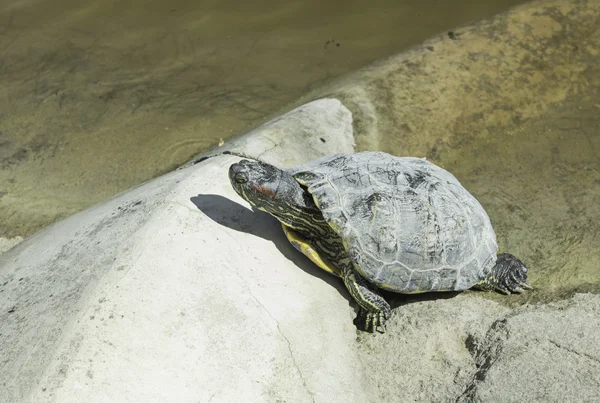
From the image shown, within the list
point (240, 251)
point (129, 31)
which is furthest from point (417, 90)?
point (129, 31)

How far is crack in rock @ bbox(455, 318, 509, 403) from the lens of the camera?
3408mm

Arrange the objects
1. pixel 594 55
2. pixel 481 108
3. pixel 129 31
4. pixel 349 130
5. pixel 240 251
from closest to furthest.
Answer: pixel 240 251
pixel 349 130
pixel 481 108
pixel 594 55
pixel 129 31

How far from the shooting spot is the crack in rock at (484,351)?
11.2 feet

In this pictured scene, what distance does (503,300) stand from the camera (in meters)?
4.09

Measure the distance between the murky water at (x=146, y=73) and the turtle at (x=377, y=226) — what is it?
2594mm

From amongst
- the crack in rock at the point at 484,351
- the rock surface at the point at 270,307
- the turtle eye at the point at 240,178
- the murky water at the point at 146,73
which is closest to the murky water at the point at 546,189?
the rock surface at the point at 270,307

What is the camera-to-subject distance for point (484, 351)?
3.62 meters

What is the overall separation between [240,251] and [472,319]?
5.60ft

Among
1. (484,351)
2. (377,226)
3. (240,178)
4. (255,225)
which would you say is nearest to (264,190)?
(240,178)

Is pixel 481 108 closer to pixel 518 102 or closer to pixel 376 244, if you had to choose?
pixel 518 102

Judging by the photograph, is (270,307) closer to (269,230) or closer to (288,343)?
(288,343)

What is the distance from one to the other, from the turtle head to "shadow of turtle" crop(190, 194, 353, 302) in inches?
7.5

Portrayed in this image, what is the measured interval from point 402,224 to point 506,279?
0.98 m

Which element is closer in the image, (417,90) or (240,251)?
(240,251)
